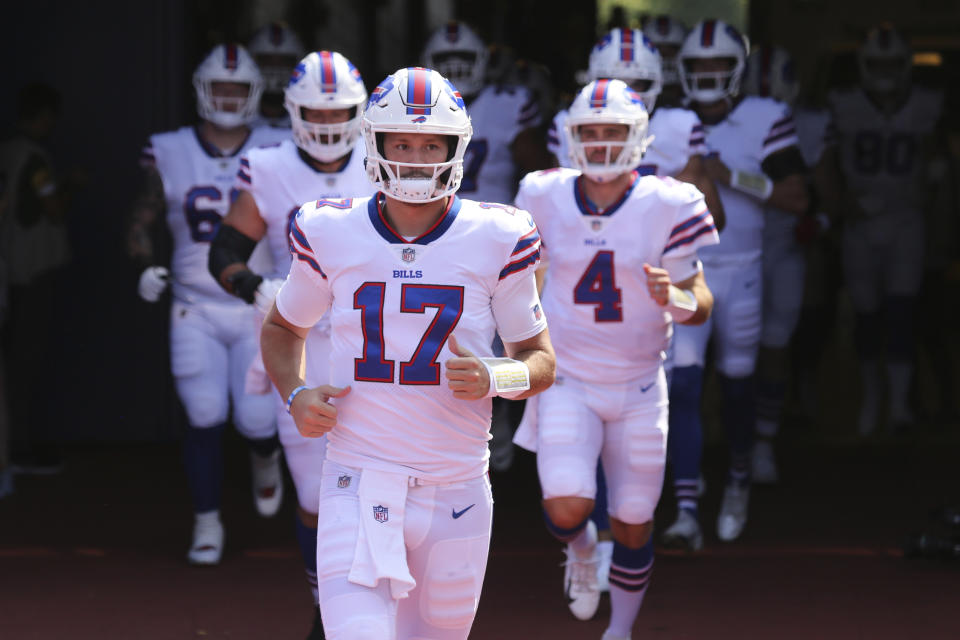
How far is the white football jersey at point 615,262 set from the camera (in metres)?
5.26

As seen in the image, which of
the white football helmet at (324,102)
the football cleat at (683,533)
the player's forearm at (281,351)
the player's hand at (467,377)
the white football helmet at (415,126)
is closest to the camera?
the player's hand at (467,377)

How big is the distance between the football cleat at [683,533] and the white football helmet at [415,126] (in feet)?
10.6

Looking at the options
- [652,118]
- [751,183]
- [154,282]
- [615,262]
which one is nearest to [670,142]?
[652,118]

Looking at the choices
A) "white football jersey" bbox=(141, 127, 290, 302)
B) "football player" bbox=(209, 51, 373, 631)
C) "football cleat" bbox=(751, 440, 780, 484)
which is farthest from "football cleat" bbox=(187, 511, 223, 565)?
"football cleat" bbox=(751, 440, 780, 484)

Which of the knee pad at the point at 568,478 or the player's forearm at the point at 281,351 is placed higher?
the player's forearm at the point at 281,351

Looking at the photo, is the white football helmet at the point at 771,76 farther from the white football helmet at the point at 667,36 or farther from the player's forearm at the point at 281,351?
the player's forearm at the point at 281,351

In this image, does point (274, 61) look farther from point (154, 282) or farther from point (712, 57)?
point (712, 57)

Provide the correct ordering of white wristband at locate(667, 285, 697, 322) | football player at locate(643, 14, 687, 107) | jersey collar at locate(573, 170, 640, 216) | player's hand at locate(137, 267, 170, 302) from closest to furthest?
1. white wristband at locate(667, 285, 697, 322)
2. jersey collar at locate(573, 170, 640, 216)
3. player's hand at locate(137, 267, 170, 302)
4. football player at locate(643, 14, 687, 107)

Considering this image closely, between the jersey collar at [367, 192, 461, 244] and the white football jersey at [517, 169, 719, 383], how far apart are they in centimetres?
148

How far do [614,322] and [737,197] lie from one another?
2.11 m

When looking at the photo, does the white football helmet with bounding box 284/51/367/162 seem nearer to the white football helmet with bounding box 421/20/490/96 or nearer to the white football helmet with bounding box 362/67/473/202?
the white football helmet with bounding box 362/67/473/202

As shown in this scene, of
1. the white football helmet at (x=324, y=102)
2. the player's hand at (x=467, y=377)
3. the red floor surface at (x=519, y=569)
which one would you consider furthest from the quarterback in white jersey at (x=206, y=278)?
the player's hand at (x=467, y=377)

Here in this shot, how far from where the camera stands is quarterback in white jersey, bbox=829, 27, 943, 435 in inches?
Result: 353

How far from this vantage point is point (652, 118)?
6887 millimetres
